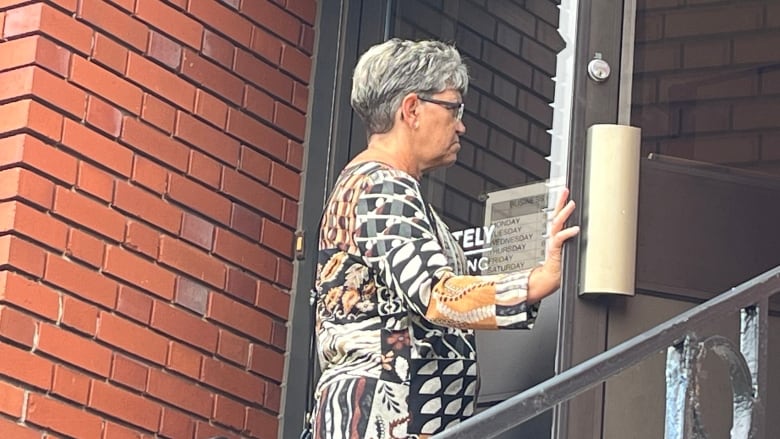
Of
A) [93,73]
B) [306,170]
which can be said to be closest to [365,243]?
[93,73]

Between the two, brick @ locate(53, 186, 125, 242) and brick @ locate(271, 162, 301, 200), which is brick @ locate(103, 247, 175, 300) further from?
brick @ locate(271, 162, 301, 200)

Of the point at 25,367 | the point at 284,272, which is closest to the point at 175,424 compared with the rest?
the point at 25,367

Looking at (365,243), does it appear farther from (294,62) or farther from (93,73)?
(294,62)

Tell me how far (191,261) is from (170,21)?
68 cm

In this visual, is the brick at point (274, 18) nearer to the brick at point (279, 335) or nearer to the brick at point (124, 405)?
the brick at point (279, 335)

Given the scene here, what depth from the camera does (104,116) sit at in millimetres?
4473

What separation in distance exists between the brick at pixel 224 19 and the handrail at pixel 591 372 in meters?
2.43

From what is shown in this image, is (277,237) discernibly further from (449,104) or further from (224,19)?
(449,104)

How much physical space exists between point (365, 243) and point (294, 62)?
1.75 meters

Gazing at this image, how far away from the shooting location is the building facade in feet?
12.8

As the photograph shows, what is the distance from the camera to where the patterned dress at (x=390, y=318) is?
3395mm

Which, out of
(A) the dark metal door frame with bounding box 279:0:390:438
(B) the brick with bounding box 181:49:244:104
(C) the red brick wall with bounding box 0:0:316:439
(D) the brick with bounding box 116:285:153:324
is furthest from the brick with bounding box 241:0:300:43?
(D) the brick with bounding box 116:285:153:324

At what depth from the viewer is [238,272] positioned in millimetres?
4879

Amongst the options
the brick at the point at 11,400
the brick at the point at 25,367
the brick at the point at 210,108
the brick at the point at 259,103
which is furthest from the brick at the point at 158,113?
the brick at the point at 11,400
